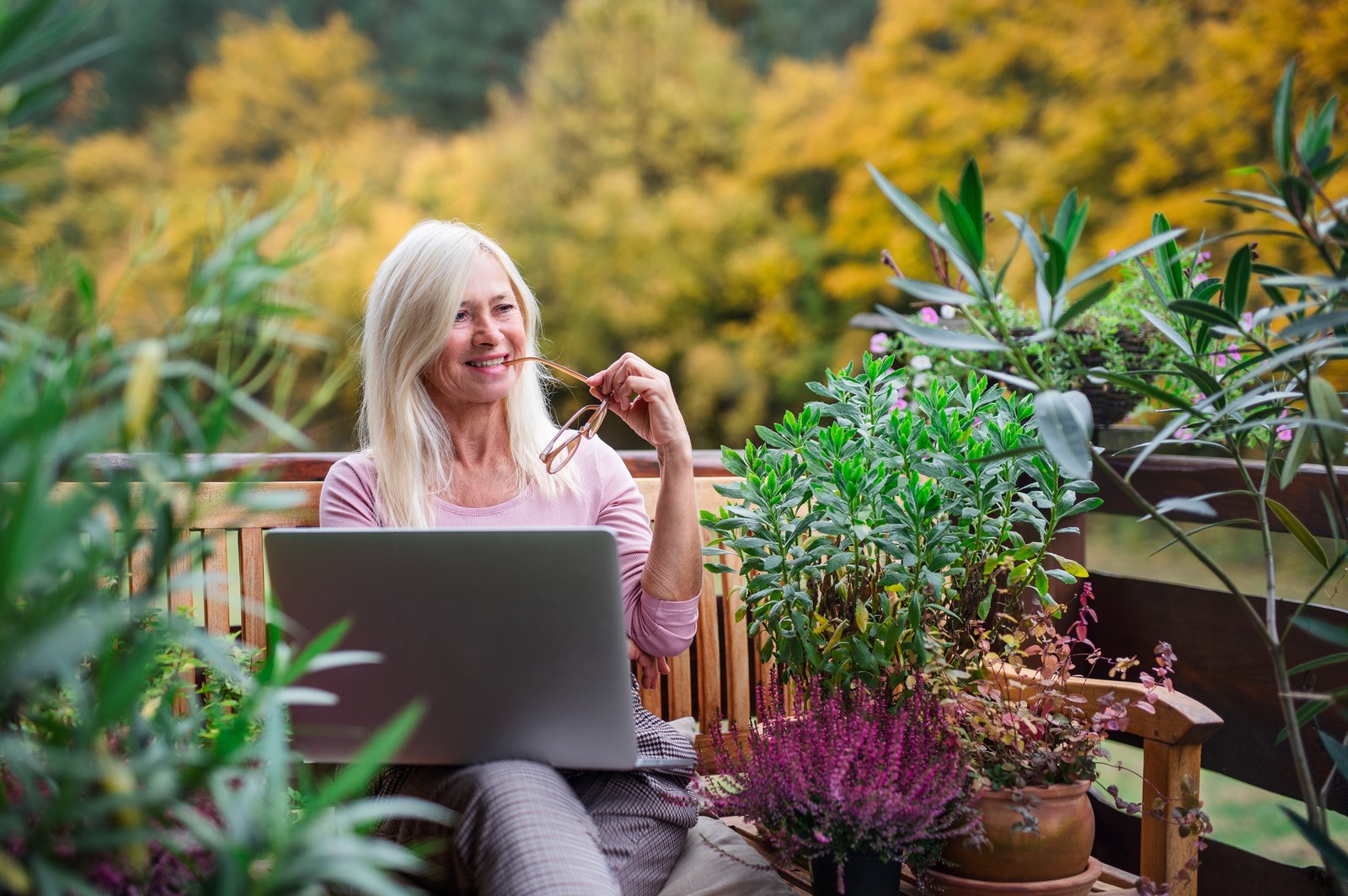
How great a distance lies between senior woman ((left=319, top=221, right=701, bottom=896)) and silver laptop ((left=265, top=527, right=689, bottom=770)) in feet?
0.61

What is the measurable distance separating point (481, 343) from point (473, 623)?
686 mm

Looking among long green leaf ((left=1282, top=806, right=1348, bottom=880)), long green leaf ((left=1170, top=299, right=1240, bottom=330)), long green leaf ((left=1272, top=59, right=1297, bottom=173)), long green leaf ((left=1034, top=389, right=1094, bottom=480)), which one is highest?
long green leaf ((left=1272, top=59, right=1297, bottom=173))

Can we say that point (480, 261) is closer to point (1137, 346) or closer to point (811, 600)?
point (811, 600)

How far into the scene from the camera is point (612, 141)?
281 inches

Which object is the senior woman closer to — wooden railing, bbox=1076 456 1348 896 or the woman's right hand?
the woman's right hand

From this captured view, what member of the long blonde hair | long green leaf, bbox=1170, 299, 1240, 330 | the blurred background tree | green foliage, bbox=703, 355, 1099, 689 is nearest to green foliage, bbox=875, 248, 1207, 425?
green foliage, bbox=703, 355, 1099, 689

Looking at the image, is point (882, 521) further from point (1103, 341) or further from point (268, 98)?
point (268, 98)

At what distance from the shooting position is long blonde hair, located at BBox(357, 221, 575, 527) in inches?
65.1

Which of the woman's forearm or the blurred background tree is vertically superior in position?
the blurred background tree

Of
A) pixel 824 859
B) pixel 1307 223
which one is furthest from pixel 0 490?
pixel 1307 223

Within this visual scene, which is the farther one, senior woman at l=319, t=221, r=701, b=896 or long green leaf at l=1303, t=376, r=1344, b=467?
senior woman at l=319, t=221, r=701, b=896

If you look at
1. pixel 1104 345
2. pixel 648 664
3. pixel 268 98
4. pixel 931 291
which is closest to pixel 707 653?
pixel 648 664

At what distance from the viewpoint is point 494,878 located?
3.44 feet

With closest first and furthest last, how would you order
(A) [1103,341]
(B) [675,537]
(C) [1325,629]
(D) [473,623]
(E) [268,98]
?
(C) [1325,629]
(D) [473,623]
(B) [675,537]
(A) [1103,341]
(E) [268,98]
